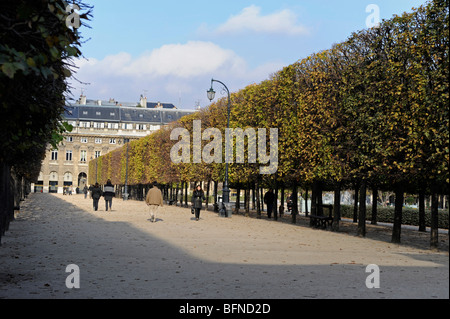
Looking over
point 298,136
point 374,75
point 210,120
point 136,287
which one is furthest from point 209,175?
point 136,287

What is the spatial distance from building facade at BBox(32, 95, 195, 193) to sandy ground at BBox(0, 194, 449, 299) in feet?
345

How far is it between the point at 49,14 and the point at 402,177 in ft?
43.4

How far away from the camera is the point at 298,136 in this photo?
2538cm

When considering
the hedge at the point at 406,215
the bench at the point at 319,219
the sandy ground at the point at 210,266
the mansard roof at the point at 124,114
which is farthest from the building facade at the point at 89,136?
the sandy ground at the point at 210,266

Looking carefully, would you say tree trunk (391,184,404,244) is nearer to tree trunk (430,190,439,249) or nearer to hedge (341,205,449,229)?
tree trunk (430,190,439,249)

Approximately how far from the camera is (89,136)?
12350 centimetres

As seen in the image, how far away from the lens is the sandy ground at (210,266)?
8.42 m

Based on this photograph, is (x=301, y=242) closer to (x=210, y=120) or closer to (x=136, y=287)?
(x=136, y=287)

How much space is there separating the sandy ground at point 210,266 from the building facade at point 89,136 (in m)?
105

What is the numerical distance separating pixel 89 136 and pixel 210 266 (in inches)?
4577

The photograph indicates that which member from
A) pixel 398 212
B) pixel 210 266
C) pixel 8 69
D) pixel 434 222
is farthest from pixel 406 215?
pixel 8 69

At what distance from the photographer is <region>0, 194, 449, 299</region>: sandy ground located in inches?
332

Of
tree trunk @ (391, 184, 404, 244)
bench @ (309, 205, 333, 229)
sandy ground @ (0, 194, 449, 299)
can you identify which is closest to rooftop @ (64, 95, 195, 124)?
bench @ (309, 205, 333, 229)

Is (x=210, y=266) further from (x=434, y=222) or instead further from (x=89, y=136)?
(x=89, y=136)
